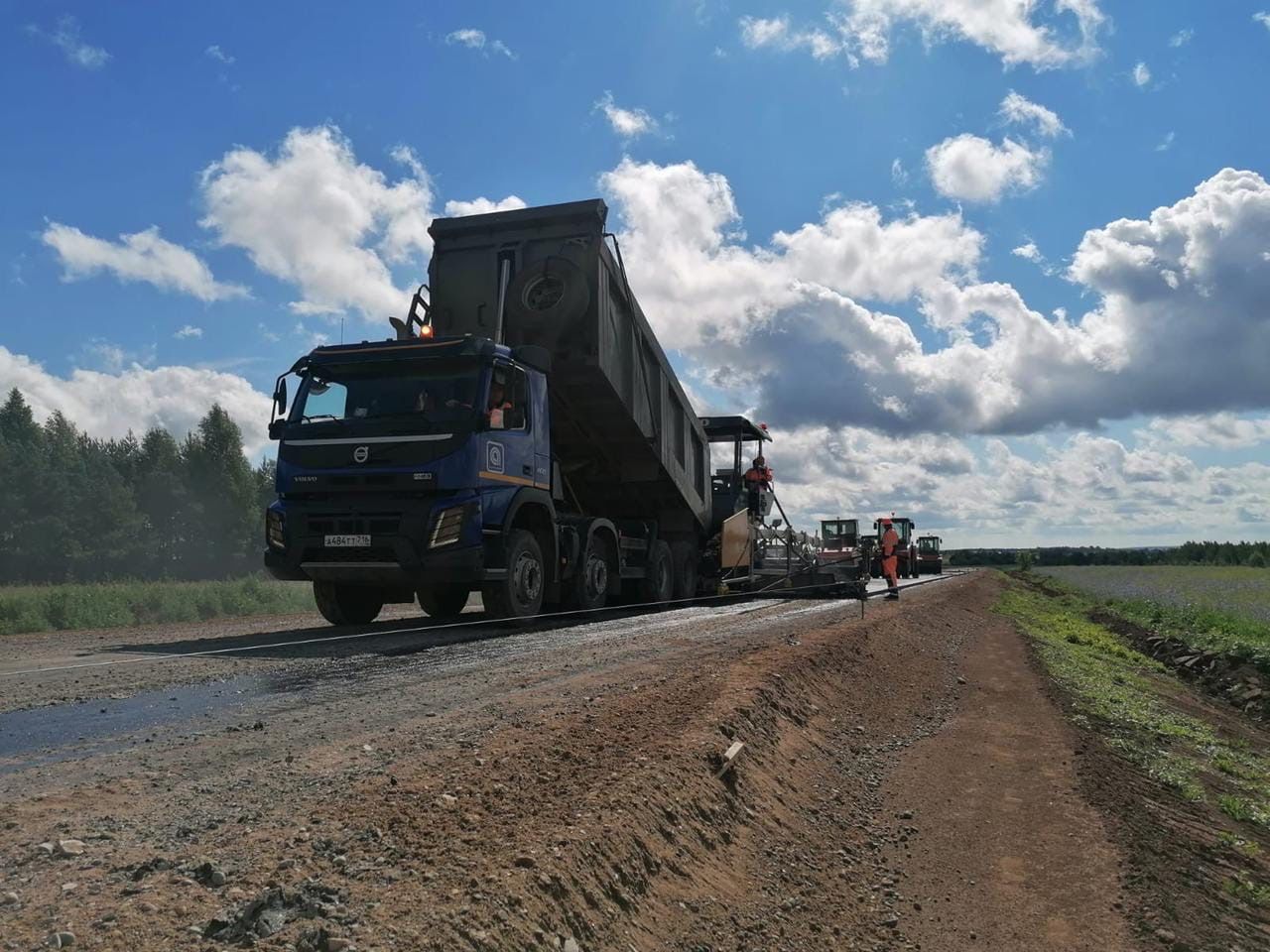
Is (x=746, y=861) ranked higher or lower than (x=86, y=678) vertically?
lower

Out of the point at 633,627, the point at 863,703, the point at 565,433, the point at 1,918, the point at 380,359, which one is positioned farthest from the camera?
the point at 565,433

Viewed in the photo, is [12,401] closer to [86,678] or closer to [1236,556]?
[86,678]

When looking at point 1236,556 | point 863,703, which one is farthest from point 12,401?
point 1236,556

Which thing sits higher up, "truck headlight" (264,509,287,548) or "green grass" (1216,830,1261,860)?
"truck headlight" (264,509,287,548)

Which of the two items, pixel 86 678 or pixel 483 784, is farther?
pixel 86 678

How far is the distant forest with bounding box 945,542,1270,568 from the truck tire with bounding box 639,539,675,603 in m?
93.0

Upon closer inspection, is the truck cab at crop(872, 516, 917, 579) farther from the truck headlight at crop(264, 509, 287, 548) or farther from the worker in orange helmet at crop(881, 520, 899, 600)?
the truck headlight at crop(264, 509, 287, 548)

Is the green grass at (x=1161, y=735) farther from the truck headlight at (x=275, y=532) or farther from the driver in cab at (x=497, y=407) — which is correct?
the truck headlight at (x=275, y=532)

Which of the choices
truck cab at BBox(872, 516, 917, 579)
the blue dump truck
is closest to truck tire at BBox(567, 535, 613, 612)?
the blue dump truck

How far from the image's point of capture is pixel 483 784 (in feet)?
12.6

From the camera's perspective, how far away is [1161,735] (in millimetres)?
8164

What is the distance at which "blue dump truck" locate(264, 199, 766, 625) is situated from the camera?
948 centimetres

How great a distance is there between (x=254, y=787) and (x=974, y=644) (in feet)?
39.5

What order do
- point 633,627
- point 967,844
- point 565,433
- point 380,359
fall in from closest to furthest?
point 967,844 → point 380,359 → point 633,627 → point 565,433
